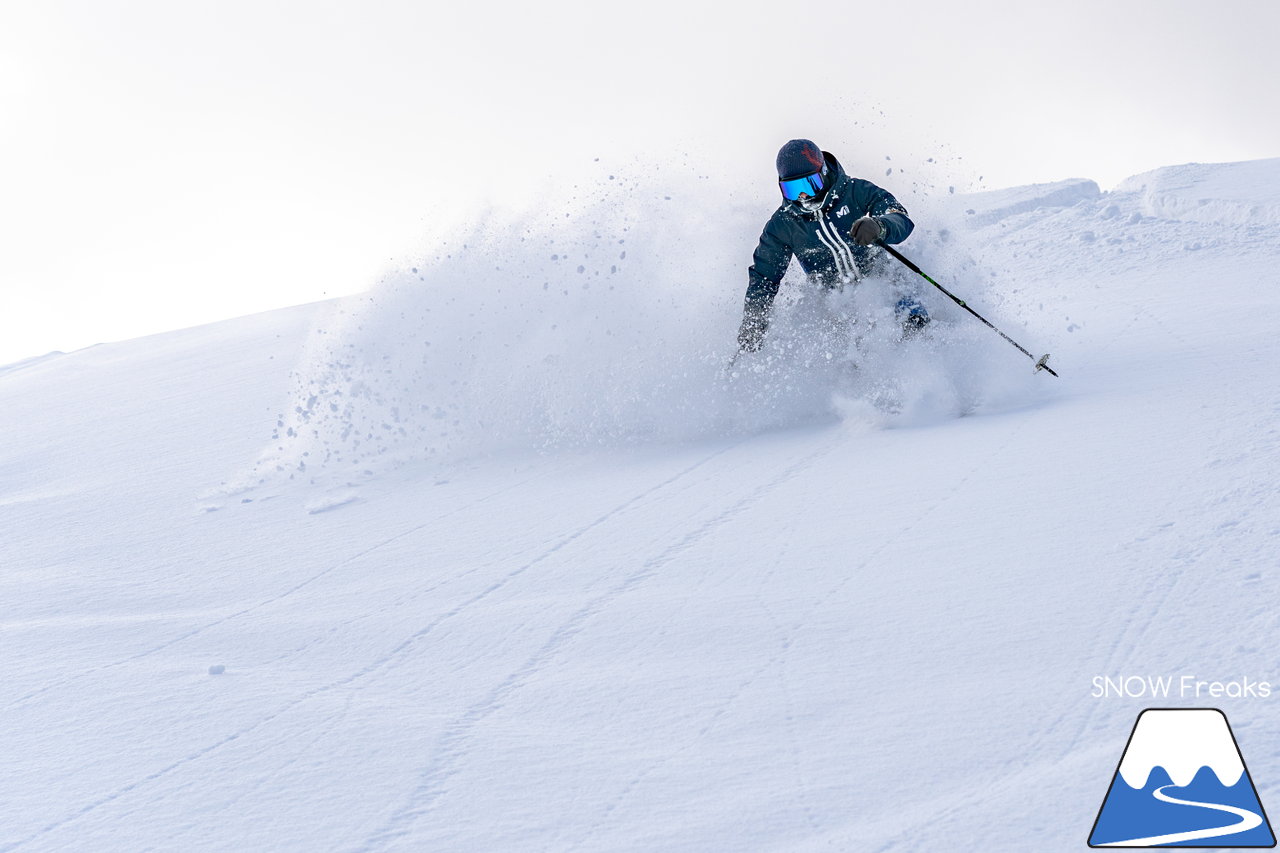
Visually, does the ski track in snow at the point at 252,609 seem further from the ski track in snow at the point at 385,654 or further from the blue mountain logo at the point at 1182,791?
the blue mountain logo at the point at 1182,791

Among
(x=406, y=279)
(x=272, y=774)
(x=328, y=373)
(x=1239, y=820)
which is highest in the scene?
(x=406, y=279)

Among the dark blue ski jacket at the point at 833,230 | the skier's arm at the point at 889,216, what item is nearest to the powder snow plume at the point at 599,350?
the dark blue ski jacket at the point at 833,230

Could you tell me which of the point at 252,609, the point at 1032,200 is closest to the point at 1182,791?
the point at 252,609

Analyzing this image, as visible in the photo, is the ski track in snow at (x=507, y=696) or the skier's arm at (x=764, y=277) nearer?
the ski track in snow at (x=507, y=696)

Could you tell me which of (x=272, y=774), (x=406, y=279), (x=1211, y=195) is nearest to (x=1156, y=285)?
(x=1211, y=195)

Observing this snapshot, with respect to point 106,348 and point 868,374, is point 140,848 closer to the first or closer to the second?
point 868,374

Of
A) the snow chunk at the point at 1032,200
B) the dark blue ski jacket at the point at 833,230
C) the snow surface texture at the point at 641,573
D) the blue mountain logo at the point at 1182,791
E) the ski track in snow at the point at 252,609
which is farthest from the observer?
the snow chunk at the point at 1032,200

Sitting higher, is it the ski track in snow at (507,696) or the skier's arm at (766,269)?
the skier's arm at (766,269)

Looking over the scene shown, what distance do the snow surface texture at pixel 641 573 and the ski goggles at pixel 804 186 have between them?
0.66 m

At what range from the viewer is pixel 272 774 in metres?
2.45

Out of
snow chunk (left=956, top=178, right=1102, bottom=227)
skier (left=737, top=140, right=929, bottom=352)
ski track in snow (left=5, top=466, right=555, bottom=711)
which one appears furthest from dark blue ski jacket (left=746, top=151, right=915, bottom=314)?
snow chunk (left=956, top=178, right=1102, bottom=227)

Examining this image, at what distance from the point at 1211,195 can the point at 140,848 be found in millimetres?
14332

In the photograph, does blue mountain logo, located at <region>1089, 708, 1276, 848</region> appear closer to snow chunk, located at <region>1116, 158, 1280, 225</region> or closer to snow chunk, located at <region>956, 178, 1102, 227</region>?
snow chunk, located at <region>1116, 158, 1280, 225</region>

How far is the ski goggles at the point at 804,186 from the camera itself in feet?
19.3
